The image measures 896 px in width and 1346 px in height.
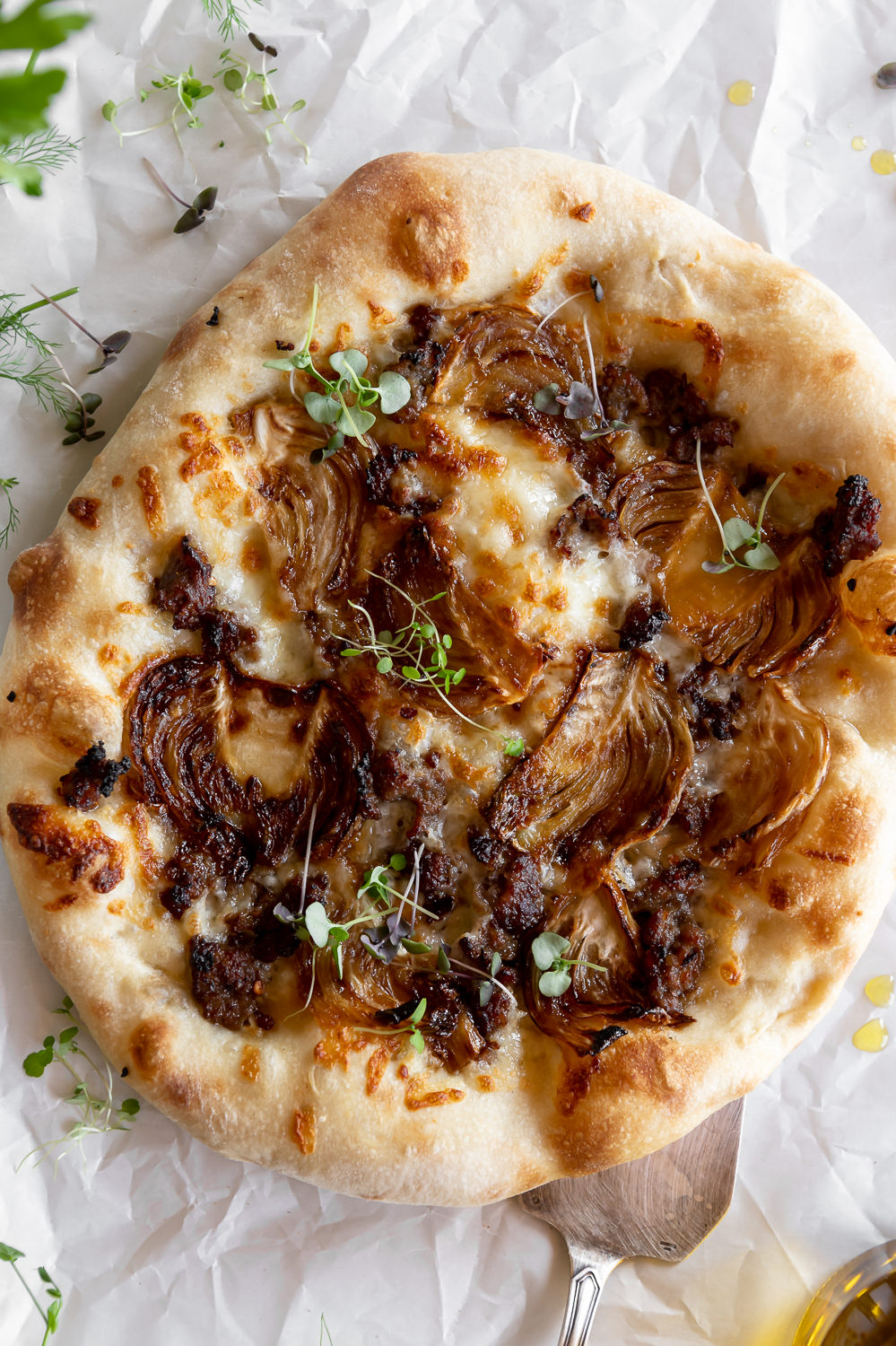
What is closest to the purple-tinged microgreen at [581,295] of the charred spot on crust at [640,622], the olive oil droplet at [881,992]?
the charred spot on crust at [640,622]

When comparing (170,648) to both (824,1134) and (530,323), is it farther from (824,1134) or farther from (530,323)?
(824,1134)

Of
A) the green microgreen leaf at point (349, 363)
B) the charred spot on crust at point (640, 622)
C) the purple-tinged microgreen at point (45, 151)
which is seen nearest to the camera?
the green microgreen leaf at point (349, 363)

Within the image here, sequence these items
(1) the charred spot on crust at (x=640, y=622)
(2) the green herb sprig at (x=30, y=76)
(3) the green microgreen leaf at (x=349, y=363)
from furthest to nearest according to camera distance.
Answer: (1) the charred spot on crust at (x=640, y=622) < (3) the green microgreen leaf at (x=349, y=363) < (2) the green herb sprig at (x=30, y=76)

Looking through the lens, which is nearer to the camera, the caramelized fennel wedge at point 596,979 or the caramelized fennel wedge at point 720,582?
the caramelized fennel wedge at point 596,979

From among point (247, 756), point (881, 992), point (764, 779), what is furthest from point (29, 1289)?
point (881, 992)

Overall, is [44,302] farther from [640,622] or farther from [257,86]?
[640,622]

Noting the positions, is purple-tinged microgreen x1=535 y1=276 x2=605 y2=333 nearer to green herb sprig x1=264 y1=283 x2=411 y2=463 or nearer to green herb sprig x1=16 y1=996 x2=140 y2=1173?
green herb sprig x1=264 y1=283 x2=411 y2=463

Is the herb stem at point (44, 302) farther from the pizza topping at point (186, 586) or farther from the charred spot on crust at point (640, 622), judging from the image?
the charred spot on crust at point (640, 622)

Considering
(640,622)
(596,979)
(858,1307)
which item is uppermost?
(640,622)
